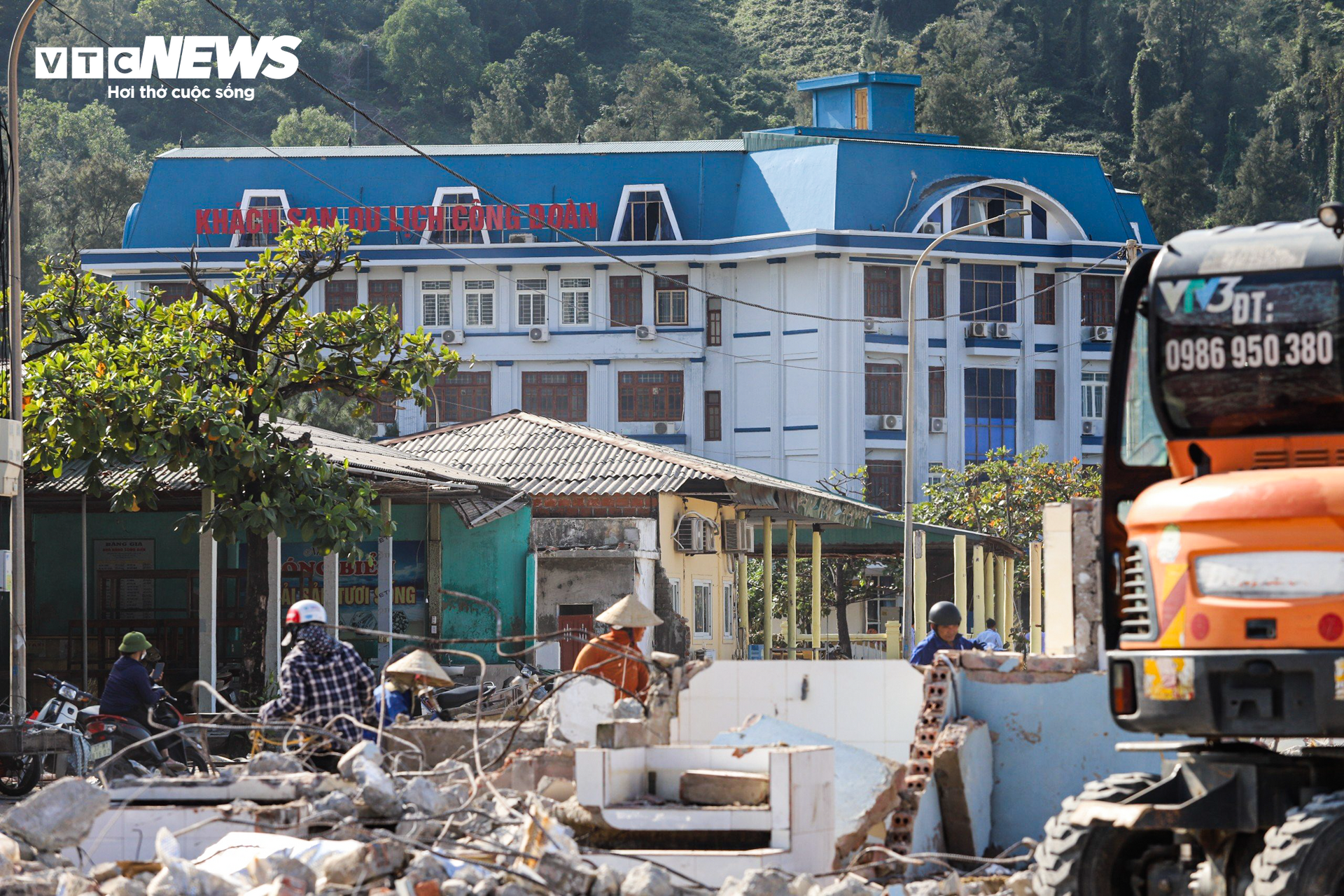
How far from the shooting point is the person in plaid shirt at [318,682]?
36.7ft

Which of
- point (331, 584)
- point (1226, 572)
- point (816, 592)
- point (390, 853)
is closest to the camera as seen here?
point (1226, 572)

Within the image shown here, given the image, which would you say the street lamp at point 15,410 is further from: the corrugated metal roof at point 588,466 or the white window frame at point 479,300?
the white window frame at point 479,300

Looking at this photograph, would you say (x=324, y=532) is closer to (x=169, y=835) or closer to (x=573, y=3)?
(x=169, y=835)

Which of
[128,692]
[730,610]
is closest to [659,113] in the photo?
[730,610]

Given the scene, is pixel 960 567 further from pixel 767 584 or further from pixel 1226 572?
pixel 1226 572

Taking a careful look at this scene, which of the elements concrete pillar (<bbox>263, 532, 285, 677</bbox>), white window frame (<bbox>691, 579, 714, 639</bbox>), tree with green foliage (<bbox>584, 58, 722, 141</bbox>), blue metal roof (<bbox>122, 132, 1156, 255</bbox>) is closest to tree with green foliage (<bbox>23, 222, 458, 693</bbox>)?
concrete pillar (<bbox>263, 532, 285, 677</bbox>)

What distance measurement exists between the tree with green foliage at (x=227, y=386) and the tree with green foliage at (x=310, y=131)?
56849 mm

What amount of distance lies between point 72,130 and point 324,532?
206 ft

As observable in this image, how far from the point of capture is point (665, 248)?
50.2 meters

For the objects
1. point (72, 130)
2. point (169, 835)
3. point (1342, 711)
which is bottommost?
point (169, 835)

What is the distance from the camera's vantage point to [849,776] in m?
10.5

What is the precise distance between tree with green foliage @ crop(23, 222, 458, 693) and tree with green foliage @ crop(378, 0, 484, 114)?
65368 mm

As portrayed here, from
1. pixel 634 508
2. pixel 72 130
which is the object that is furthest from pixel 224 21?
pixel 634 508

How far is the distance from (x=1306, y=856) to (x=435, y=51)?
80.9 m
